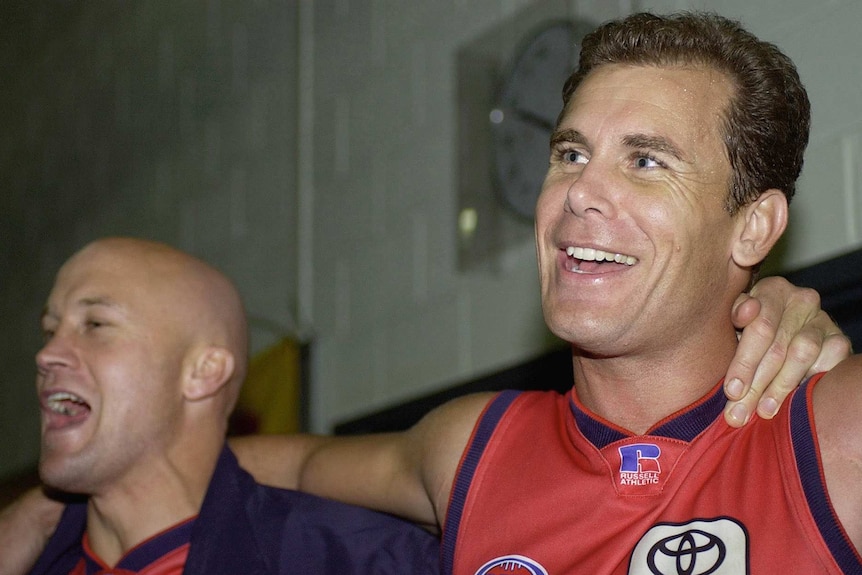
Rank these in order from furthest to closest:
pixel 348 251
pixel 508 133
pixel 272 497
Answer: pixel 348 251, pixel 508 133, pixel 272 497

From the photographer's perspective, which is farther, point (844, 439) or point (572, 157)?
point (572, 157)

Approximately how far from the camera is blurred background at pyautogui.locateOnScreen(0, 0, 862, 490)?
9.27 feet

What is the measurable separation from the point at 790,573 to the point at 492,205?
192 centimetres

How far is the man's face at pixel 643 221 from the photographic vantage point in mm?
1725

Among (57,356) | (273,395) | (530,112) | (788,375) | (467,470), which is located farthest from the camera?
(273,395)

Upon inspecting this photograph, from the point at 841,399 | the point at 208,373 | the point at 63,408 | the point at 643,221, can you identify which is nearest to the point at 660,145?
the point at 643,221

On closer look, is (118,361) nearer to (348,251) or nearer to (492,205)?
(492,205)

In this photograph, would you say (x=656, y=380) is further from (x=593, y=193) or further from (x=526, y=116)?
(x=526, y=116)

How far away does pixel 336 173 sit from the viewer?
404cm

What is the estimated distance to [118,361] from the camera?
2.44 metres

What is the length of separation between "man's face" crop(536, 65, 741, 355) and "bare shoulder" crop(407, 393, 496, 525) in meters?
0.32

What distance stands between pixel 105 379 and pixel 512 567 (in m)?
1.07

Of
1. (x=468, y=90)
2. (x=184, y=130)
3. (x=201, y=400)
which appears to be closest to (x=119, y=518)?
(x=201, y=400)

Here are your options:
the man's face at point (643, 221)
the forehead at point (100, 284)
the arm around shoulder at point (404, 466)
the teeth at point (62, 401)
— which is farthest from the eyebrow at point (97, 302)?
the man's face at point (643, 221)
